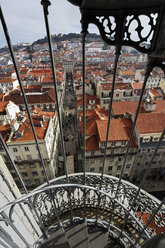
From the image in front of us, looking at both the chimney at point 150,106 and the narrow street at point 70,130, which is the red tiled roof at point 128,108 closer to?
the chimney at point 150,106

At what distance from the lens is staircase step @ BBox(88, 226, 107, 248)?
13.7ft

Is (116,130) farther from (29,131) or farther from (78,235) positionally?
(78,235)

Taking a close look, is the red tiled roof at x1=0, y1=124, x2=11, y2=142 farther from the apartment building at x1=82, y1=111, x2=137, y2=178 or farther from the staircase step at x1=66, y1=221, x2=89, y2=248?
the staircase step at x1=66, y1=221, x2=89, y2=248

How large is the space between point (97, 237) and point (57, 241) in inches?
49.5

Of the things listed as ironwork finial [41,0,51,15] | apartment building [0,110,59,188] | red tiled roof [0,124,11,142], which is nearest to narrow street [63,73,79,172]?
apartment building [0,110,59,188]

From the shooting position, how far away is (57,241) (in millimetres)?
3930

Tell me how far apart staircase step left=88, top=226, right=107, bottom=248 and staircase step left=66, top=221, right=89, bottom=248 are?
1.09 ft

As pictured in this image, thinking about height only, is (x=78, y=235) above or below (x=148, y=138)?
above

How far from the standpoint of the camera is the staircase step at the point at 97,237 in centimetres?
418

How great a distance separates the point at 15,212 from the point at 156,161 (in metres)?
13.8

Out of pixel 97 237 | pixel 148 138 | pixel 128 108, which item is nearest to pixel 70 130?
pixel 128 108

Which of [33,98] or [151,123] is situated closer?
[151,123]

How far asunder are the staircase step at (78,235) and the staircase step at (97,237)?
33cm

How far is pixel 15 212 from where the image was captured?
3340 mm
